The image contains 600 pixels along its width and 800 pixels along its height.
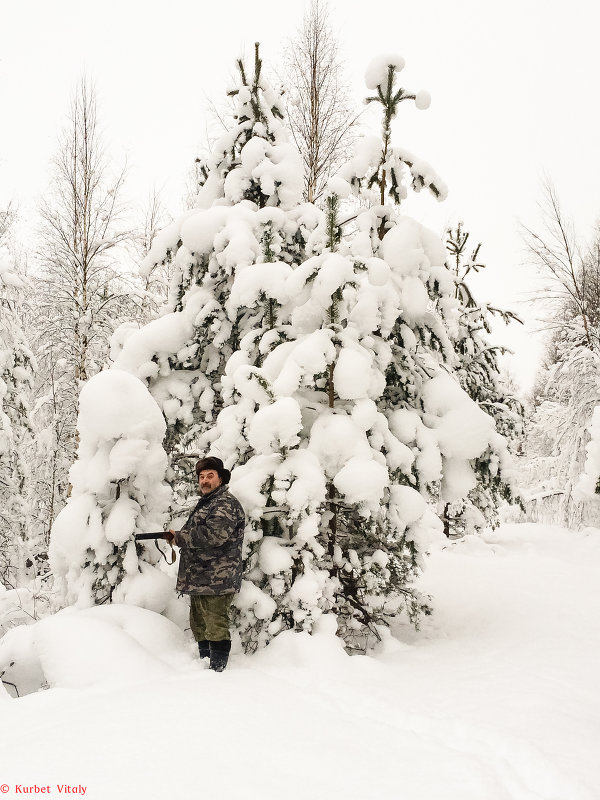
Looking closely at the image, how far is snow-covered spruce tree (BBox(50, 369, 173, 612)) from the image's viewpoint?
4879 mm

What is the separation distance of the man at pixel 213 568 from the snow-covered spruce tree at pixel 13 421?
526 cm

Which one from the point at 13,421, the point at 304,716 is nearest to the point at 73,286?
the point at 13,421

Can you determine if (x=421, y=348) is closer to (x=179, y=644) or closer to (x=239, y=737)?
(x=179, y=644)

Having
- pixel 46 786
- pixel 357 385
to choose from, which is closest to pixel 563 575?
pixel 357 385

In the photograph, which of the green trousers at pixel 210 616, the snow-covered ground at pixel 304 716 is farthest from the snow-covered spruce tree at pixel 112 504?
the green trousers at pixel 210 616

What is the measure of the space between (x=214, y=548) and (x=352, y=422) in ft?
5.28

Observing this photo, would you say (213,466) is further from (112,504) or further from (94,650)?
(94,650)

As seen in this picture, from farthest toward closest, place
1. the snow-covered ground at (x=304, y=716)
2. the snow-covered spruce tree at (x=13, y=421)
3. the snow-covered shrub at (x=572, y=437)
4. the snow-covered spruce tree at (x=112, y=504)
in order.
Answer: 1. the snow-covered shrub at (x=572, y=437)
2. the snow-covered spruce tree at (x=13, y=421)
3. the snow-covered spruce tree at (x=112, y=504)
4. the snow-covered ground at (x=304, y=716)

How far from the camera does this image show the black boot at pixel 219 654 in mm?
4266

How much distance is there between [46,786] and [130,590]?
2.75 meters

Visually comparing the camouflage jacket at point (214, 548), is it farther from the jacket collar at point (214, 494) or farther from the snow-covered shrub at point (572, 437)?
the snow-covered shrub at point (572, 437)

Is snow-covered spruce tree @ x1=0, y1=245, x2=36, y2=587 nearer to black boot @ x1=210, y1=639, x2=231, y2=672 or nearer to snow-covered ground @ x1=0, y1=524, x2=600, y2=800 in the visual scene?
snow-covered ground @ x1=0, y1=524, x2=600, y2=800

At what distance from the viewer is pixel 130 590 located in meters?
4.86

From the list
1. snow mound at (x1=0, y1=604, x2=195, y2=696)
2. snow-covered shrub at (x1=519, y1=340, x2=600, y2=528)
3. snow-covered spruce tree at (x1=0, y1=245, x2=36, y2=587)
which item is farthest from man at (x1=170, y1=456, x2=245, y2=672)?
snow-covered shrub at (x1=519, y1=340, x2=600, y2=528)
